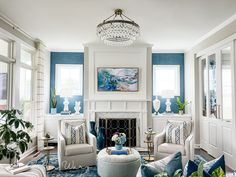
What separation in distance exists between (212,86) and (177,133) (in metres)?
1.42

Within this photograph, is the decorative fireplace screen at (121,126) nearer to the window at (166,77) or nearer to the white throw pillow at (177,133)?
the white throw pillow at (177,133)

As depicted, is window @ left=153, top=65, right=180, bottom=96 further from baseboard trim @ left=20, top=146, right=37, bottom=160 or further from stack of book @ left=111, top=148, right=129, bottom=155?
baseboard trim @ left=20, top=146, right=37, bottom=160

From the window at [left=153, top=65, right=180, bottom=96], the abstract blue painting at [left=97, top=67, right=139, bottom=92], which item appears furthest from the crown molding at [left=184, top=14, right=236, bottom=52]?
the abstract blue painting at [left=97, top=67, right=139, bottom=92]

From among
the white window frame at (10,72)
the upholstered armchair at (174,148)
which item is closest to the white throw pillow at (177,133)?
the upholstered armchair at (174,148)

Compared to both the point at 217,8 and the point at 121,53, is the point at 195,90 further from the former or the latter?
the point at 217,8

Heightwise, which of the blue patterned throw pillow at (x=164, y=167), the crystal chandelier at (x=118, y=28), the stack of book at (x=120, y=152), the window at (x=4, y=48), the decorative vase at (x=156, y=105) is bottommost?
the stack of book at (x=120, y=152)

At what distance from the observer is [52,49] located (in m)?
6.11

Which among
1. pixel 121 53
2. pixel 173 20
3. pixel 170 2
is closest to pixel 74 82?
pixel 121 53

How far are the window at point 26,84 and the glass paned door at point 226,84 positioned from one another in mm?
4098

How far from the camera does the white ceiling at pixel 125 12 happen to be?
306 cm

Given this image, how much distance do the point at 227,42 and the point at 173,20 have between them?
1.04 m

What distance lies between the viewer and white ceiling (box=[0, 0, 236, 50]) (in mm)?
3064

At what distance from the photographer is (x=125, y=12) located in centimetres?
337

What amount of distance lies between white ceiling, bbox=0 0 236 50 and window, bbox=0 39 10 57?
16.9 inches
